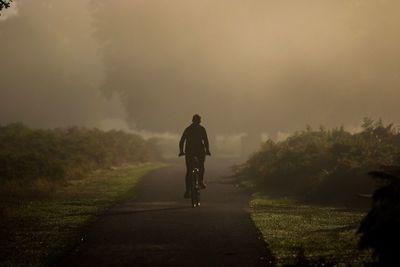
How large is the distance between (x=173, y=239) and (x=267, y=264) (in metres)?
2.69

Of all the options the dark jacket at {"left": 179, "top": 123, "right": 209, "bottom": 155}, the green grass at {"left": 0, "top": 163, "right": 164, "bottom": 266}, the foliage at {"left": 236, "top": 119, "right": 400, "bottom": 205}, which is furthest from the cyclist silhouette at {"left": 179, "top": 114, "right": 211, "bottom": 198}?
the foliage at {"left": 236, "top": 119, "right": 400, "bottom": 205}

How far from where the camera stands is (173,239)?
10633 mm

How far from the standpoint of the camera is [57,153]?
100 ft

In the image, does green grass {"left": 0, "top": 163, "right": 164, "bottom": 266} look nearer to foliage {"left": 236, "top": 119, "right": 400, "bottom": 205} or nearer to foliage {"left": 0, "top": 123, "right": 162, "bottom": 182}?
foliage {"left": 0, "top": 123, "right": 162, "bottom": 182}

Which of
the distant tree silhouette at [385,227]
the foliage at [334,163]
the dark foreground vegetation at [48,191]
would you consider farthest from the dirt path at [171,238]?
the foliage at [334,163]

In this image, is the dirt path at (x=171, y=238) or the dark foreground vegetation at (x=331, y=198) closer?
the dark foreground vegetation at (x=331, y=198)

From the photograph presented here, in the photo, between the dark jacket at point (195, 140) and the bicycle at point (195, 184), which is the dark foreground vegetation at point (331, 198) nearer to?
the bicycle at point (195, 184)

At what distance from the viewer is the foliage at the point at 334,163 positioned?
1873 centimetres

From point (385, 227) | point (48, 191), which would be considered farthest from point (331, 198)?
point (385, 227)

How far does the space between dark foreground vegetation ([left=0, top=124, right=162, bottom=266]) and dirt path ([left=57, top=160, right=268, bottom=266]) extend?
0.66 metres

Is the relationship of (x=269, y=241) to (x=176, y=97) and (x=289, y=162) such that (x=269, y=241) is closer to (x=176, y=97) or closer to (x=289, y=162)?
(x=289, y=162)

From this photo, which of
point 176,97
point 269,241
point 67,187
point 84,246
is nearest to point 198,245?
point 269,241

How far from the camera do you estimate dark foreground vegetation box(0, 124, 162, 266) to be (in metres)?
10.6

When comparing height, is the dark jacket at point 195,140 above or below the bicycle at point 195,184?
above
